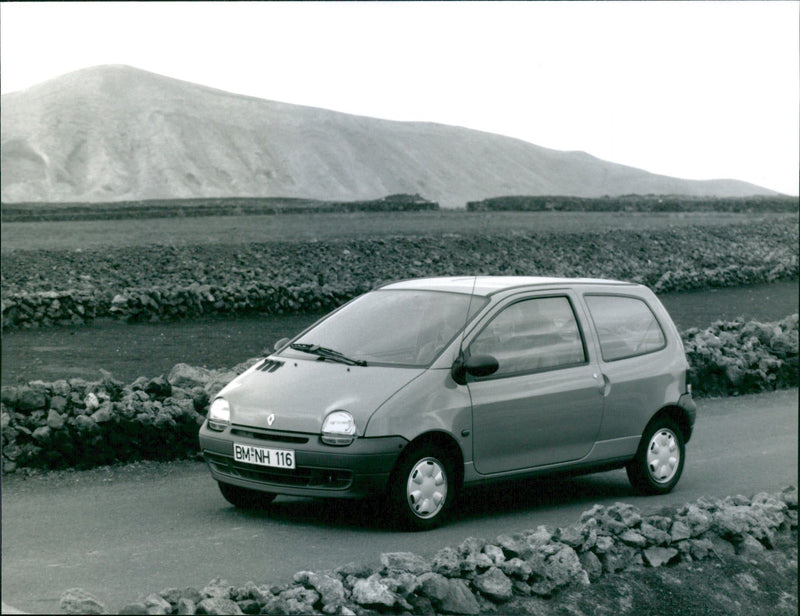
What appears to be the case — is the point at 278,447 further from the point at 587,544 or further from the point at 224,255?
the point at 224,255

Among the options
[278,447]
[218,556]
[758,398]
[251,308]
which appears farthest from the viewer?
[251,308]

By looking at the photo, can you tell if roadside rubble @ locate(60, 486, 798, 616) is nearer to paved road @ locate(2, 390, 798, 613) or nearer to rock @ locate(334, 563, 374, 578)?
rock @ locate(334, 563, 374, 578)

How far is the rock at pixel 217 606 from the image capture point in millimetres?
5551

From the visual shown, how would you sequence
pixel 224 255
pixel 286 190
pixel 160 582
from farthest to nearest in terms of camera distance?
1. pixel 286 190
2. pixel 224 255
3. pixel 160 582

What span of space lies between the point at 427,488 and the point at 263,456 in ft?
3.70

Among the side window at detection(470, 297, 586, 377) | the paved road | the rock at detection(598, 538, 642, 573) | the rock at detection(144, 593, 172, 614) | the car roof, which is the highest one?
the car roof

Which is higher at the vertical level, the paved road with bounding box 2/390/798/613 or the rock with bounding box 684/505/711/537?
the rock with bounding box 684/505/711/537

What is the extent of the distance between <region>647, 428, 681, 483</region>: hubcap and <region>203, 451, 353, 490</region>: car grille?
300 cm

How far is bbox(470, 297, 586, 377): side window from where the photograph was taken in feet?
28.5

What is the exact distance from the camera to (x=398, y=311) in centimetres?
908

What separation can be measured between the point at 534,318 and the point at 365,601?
353cm

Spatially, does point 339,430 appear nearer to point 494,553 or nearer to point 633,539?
point 494,553

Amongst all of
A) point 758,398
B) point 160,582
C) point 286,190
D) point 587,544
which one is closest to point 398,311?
point 587,544

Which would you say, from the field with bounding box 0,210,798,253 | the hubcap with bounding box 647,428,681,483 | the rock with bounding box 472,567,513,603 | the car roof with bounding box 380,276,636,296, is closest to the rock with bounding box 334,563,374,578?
the rock with bounding box 472,567,513,603
